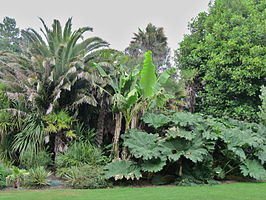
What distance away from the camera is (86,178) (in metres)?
7.52

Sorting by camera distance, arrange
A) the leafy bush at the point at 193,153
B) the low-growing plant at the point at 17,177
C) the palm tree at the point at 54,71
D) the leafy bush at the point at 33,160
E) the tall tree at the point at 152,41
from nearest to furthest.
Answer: the low-growing plant at the point at 17,177 → the leafy bush at the point at 193,153 → the leafy bush at the point at 33,160 → the palm tree at the point at 54,71 → the tall tree at the point at 152,41

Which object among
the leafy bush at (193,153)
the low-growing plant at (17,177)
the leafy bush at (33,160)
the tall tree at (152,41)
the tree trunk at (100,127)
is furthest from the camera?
the tall tree at (152,41)

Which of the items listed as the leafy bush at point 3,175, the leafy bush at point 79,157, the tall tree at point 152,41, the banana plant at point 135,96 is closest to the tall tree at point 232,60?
the banana plant at point 135,96

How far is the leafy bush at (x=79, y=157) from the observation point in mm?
8773

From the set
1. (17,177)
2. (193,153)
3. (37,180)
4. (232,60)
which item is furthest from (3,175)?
(232,60)

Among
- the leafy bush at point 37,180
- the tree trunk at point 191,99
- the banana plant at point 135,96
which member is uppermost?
the tree trunk at point 191,99

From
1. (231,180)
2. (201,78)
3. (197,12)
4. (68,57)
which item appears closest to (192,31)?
(197,12)

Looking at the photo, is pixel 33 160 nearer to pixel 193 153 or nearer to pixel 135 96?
pixel 135 96

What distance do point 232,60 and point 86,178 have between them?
9843 mm

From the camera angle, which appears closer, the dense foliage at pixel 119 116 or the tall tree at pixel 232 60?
the dense foliage at pixel 119 116

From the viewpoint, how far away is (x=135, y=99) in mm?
9016

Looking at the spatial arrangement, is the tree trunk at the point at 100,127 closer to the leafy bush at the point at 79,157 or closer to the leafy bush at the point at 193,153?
the leafy bush at the point at 79,157

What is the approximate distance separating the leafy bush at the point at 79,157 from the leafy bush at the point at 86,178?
83 centimetres

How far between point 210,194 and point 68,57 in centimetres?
790
